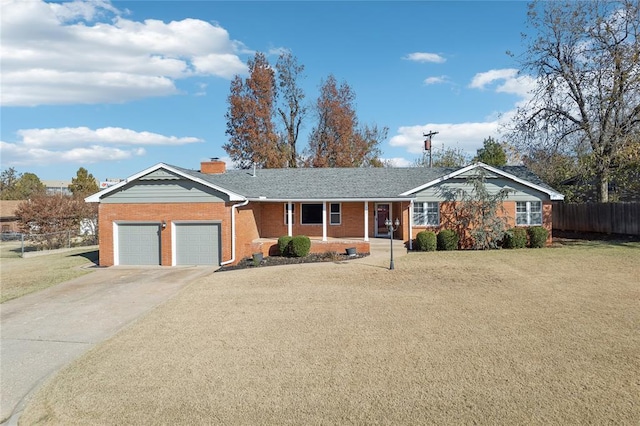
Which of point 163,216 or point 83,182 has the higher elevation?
point 83,182

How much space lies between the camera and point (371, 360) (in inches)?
256

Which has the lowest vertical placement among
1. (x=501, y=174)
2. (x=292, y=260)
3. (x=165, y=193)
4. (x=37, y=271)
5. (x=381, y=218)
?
(x=37, y=271)

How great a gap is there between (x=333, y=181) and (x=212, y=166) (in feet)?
23.9

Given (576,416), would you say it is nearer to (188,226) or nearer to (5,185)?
(188,226)

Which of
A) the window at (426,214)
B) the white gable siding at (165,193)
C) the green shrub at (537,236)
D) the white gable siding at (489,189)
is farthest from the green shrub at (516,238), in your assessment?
the white gable siding at (165,193)

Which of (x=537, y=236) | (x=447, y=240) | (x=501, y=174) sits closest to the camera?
(x=447, y=240)

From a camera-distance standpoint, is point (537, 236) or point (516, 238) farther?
point (537, 236)

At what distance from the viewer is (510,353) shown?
21.6ft

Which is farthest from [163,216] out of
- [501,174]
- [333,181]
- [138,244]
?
[501,174]

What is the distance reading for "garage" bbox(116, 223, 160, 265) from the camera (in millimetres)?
17562

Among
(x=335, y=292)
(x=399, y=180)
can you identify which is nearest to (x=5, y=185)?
(x=399, y=180)

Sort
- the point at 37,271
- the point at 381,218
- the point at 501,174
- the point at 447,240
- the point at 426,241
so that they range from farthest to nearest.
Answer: the point at 381,218, the point at 501,174, the point at 447,240, the point at 426,241, the point at 37,271

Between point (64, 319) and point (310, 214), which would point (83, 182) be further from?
point (64, 319)

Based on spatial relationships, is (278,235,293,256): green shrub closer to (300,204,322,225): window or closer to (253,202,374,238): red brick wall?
(253,202,374,238): red brick wall
